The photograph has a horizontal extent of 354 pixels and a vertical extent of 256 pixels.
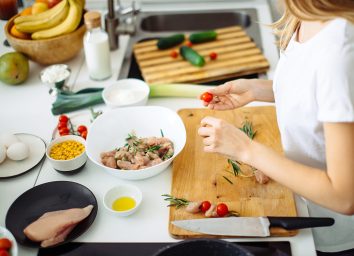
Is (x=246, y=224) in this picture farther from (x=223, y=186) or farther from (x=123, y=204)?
(x=123, y=204)

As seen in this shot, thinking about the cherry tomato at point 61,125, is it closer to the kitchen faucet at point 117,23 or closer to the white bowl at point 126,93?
the white bowl at point 126,93

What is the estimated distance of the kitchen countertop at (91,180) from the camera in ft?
3.36

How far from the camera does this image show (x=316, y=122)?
968 millimetres

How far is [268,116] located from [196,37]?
1.91ft

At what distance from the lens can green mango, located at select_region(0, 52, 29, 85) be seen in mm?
1522

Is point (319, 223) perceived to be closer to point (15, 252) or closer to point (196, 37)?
point (15, 252)

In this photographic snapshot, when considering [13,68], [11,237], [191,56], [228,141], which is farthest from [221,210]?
[13,68]

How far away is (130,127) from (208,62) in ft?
1.61

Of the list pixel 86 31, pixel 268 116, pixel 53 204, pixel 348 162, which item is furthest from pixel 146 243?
pixel 86 31

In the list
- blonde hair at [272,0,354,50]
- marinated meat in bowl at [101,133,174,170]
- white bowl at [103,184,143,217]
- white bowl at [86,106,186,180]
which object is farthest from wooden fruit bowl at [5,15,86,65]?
blonde hair at [272,0,354,50]

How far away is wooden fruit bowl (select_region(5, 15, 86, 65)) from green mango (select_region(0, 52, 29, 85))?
41 mm

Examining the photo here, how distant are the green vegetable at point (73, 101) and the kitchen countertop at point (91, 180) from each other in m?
0.03

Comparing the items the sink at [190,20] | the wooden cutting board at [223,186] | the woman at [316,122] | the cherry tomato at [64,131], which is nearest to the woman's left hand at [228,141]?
the woman at [316,122]

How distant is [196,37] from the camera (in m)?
1.80
